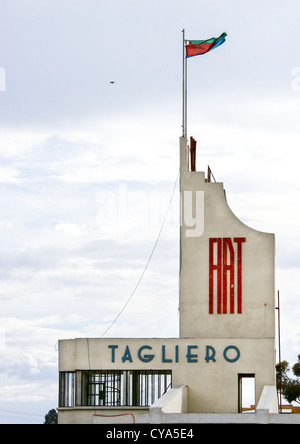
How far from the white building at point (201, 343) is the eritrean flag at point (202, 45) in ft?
18.8

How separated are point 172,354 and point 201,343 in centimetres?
174

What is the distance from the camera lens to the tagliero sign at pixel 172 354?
56.5 meters

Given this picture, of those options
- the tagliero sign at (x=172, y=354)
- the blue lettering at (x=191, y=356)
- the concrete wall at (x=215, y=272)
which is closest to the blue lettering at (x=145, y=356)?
the tagliero sign at (x=172, y=354)

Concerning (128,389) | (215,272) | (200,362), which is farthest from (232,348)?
(128,389)

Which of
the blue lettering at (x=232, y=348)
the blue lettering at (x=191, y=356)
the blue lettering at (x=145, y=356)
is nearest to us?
the blue lettering at (x=232, y=348)

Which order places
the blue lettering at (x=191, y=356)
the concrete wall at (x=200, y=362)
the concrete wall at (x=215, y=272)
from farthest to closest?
the concrete wall at (x=215, y=272)
the blue lettering at (x=191, y=356)
the concrete wall at (x=200, y=362)

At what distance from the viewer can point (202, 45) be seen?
61.8 metres

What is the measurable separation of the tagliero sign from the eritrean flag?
1802 centimetres

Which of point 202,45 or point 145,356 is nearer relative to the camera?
point 145,356

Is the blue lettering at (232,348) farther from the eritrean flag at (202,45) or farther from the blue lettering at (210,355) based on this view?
the eritrean flag at (202,45)

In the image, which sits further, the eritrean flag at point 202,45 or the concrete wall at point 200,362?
the eritrean flag at point 202,45

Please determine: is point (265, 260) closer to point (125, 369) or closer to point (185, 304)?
point (185, 304)

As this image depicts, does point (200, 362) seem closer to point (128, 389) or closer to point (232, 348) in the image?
point (232, 348)
